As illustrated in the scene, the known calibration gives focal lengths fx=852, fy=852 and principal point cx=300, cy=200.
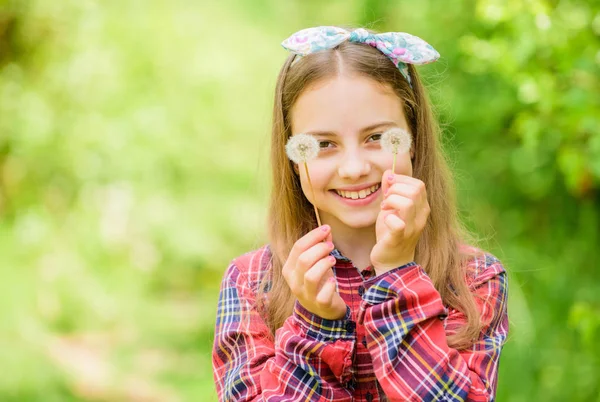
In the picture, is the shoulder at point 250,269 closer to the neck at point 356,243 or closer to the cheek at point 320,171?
the neck at point 356,243

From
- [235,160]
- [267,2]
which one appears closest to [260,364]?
[235,160]

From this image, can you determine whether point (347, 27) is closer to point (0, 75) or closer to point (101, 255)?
point (101, 255)

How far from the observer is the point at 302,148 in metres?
2.01

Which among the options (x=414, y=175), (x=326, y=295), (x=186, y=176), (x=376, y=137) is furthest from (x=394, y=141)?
(x=186, y=176)

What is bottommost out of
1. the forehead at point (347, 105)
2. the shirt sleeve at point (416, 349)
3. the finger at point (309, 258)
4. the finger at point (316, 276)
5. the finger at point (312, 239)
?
the shirt sleeve at point (416, 349)

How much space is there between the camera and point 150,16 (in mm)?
6355

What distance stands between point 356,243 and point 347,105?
0.38 metres

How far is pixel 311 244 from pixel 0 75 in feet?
15.7

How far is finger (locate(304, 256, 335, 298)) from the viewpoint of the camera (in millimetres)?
1861

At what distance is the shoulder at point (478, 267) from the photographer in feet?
6.94

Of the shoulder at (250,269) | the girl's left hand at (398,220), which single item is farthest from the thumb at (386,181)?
the shoulder at (250,269)

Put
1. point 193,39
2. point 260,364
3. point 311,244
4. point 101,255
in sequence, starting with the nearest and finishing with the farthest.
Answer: point 311,244 → point 260,364 → point 101,255 → point 193,39

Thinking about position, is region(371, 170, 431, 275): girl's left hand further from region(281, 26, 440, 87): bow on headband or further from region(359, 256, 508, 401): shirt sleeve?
region(281, 26, 440, 87): bow on headband

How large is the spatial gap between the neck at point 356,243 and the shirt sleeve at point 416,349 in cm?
22
